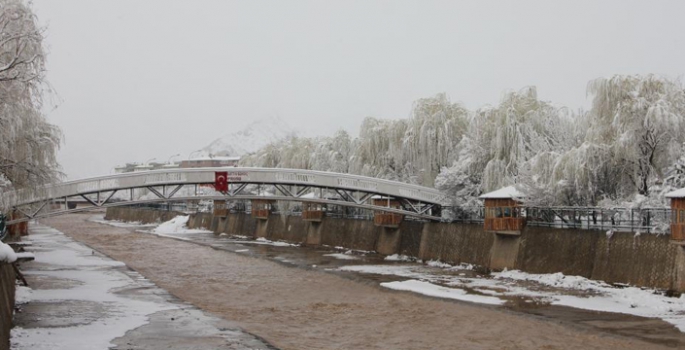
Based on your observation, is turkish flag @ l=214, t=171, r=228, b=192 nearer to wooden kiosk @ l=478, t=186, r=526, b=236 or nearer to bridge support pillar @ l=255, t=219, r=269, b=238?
wooden kiosk @ l=478, t=186, r=526, b=236

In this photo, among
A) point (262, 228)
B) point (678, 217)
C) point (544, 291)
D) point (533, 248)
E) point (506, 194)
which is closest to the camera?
point (678, 217)

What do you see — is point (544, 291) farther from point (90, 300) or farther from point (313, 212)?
point (313, 212)

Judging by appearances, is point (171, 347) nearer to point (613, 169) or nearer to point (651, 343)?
point (651, 343)

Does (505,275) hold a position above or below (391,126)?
below

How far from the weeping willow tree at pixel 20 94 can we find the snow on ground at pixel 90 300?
5.11m

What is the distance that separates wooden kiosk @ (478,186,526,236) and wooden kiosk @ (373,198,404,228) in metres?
12.4

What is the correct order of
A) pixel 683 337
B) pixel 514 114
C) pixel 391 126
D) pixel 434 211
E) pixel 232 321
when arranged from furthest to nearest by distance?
pixel 391 126, pixel 434 211, pixel 514 114, pixel 232 321, pixel 683 337

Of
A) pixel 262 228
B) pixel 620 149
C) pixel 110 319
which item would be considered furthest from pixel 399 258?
pixel 262 228

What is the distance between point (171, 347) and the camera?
20094 millimetres

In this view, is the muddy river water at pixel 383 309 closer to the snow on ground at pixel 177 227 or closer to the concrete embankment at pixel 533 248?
the concrete embankment at pixel 533 248

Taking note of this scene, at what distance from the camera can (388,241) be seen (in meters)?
53.2

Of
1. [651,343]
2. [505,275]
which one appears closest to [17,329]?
[651,343]

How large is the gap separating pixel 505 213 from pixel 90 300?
21.3 meters

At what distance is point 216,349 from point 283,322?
5803 millimetres
